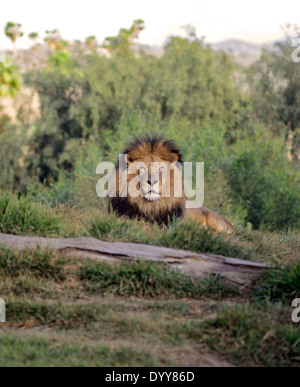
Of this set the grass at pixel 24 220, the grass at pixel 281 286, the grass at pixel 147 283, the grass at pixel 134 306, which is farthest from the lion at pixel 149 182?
the grass at pixel 281 286

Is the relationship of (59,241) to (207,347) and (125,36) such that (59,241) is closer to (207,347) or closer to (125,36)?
(207,347)

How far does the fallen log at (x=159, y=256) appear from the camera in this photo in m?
5.45

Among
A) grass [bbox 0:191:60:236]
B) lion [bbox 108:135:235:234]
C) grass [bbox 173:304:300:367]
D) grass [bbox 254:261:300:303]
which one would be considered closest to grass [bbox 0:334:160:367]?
grass [bbox 173:304:300:367]

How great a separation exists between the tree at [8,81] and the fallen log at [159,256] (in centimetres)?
3190

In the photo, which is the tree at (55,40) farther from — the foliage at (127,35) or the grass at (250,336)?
the grass at (250,336)

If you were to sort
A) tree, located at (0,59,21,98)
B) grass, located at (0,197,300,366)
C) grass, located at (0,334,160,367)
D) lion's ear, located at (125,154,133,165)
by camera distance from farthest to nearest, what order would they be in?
tree, located at (0,59,21,98) → lion's ear, located at (125,154,133,165) → grass, located at (0,197,300,366) → grass, located at (0,334,160,367)

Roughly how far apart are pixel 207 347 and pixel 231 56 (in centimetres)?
2454

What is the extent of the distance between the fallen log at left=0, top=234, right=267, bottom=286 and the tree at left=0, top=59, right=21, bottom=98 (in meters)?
31.9

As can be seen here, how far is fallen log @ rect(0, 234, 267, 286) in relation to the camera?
5.45m

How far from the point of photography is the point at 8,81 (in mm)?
36281

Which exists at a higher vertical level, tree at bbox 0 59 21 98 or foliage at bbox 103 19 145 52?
foliage at bbox 103 19 145 52

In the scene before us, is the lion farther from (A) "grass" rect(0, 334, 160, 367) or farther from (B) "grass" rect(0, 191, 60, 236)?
(A) "grass" rect(0, 334, 160, 367)
